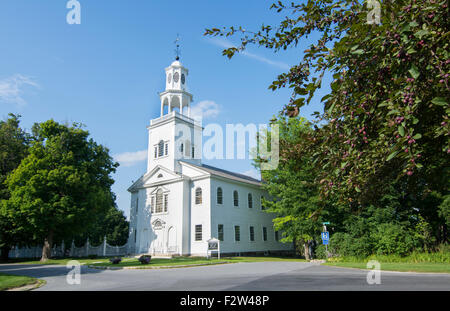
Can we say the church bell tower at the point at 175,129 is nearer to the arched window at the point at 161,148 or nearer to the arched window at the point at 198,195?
the arched window at the point at 161,148

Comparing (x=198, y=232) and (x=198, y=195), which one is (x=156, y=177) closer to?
(x=198, y=195)

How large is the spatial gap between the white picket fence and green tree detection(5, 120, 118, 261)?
145 inches

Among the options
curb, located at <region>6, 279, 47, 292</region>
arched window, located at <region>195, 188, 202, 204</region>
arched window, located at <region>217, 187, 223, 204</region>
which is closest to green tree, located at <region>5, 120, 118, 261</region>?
arched window, located at <region>195, 188, 202, 204</region>

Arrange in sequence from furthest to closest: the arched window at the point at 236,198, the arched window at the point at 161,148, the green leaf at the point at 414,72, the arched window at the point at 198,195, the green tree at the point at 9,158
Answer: the arched window at the point at 161,148
the arched window at the point at 236,198
the arched window at the point at 198,195
the green tree at the point at 9,158
the green leaf at the point at 414,72

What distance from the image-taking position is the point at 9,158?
33.5m

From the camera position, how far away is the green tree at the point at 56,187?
89.2 ft

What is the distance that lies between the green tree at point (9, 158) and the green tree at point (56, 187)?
2.47m

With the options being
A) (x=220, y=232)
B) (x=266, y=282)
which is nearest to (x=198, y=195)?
(x=220, y=232)

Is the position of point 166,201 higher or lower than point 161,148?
lower

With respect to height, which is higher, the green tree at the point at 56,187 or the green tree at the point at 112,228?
the green tree at the point at 56,187

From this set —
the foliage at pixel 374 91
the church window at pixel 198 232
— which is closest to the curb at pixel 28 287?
the foliage at pixel 374 91

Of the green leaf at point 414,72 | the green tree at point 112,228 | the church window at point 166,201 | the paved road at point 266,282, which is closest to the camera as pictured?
the green leaf at point 414,72

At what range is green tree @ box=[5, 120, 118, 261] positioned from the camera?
27202 millimetres

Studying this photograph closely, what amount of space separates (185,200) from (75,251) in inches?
587
